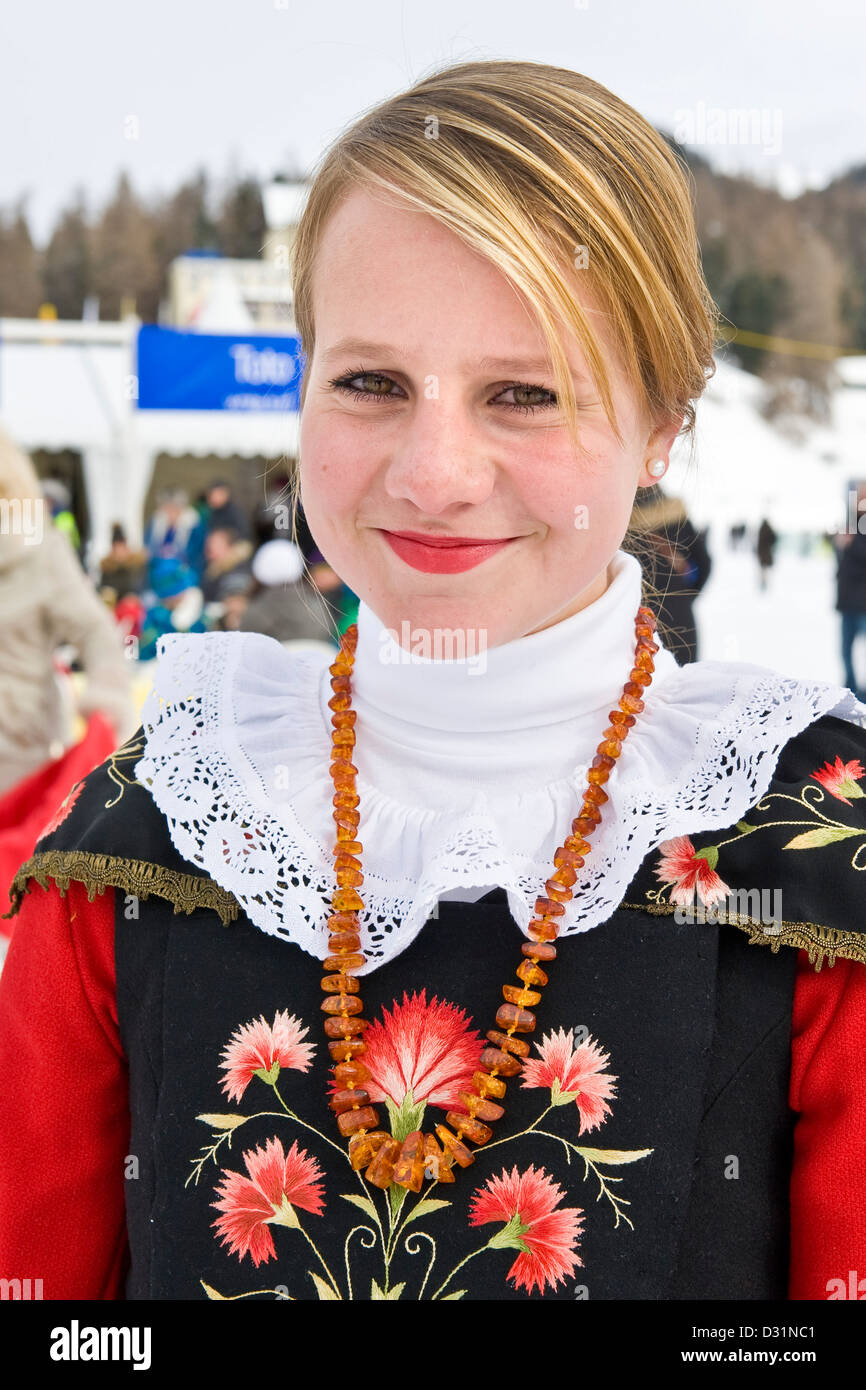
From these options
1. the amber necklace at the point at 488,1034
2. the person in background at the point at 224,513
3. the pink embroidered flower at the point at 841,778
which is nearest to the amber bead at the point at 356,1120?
the amber necklace at the point at 488,1034

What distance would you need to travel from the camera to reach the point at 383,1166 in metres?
0.90

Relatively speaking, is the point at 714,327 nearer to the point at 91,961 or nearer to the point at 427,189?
the point at 427,189

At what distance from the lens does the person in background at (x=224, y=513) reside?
855 centimetres

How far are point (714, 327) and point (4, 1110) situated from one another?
0.92 m

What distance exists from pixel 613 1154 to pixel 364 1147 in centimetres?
19

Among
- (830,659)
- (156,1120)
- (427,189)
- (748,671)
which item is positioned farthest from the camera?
(830,659)

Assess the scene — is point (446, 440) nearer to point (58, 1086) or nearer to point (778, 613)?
point (58, 1086)

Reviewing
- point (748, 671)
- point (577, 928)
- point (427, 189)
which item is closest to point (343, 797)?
point (577, 928)

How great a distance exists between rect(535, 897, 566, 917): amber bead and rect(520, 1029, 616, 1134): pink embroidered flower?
0.29 feet

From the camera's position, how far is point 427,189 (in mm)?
859

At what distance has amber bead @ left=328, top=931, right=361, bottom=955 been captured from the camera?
0.96 metres

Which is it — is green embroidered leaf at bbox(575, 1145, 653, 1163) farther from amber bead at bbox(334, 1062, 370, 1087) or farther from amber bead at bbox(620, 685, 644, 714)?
amber bead at bbox(620, 685, 644, 714)

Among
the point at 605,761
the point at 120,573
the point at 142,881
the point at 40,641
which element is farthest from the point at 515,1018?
the point at 120,573

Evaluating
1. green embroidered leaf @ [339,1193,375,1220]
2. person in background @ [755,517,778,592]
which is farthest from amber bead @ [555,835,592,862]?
person in background @ [755,517,778,592]
